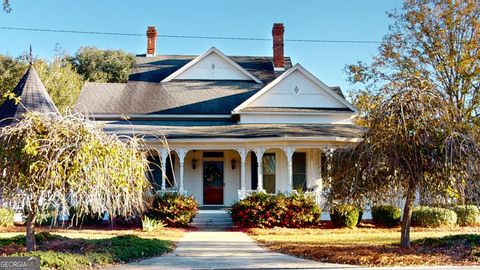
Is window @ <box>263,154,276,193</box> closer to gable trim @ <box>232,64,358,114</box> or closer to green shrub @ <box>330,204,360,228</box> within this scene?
gable trim @ <box>232,64,358,114</box>

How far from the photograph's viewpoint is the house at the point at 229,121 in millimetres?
19281

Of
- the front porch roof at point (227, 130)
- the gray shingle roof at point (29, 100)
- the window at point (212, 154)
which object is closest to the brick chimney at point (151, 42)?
the front porch roof at point (227, 130)

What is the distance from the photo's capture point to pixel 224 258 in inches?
395

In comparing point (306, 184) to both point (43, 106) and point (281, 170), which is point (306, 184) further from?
point (43, 106)

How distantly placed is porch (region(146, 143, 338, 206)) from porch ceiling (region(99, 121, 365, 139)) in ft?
1.74

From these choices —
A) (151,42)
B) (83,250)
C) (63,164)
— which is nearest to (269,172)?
(83,250)

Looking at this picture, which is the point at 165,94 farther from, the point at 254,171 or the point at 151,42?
the point at 254,171

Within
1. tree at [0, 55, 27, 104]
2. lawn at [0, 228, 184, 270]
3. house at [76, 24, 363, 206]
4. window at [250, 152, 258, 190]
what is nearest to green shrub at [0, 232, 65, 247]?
lawn at [0, 228, 184, 270]

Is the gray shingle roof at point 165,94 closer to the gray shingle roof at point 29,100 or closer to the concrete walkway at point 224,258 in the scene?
the gray shingle roof at point 29,100

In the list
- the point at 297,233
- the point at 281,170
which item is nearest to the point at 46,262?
the point at 297,233

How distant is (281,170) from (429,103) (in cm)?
1116

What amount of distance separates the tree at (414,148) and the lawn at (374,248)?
1.23 m

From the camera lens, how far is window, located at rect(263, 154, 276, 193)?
68.1 ft

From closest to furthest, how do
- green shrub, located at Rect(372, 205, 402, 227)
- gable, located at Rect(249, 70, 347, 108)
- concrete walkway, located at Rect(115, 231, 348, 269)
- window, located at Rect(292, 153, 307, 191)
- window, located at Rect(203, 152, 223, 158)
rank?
1. concrete walkway, located at Rect(115, 231, 348, 269)
2. green shrub, located at Rect(372, 205, 402, 227)
3. window, located at Rect(292, 153, 307, 191)
4. window, located at Rect(203, 152, 223, 158)
5. gable, located at Rect(249, 70, 347, 108)
